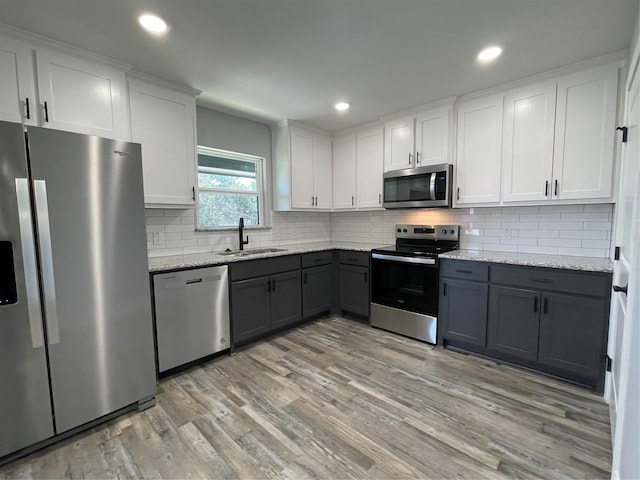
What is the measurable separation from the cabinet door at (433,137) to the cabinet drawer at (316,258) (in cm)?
148

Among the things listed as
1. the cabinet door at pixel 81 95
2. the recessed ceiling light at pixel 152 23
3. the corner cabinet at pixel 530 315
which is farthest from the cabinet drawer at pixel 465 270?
the cabinet door at pixel 81 95

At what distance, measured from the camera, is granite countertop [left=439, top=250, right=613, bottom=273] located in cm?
213

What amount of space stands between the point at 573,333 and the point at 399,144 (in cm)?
239

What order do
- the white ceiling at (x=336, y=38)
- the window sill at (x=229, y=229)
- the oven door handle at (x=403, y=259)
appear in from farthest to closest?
the window sill at (x=229, y=229)
the oven door handle at (x=403, y=259)
the white ceiling at (x=336, y=38)

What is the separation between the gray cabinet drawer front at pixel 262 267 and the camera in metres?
2.77

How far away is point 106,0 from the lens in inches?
62.4

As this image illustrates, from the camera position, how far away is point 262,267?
2977 millimetres

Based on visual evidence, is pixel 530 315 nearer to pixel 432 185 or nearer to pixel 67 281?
pixel 432 185

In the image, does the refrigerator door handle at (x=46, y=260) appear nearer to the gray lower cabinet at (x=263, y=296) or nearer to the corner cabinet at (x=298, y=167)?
the gray lower cabinet at (x=263, y=296)

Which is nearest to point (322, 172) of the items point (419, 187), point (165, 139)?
point (419, 187)

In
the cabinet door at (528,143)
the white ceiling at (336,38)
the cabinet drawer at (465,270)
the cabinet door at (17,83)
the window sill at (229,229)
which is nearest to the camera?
the white ceiling at (336,38)

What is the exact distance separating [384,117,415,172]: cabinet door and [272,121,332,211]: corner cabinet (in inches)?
36.6

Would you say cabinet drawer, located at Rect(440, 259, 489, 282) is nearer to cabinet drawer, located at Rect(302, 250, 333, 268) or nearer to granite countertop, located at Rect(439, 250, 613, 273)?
granite countertop, located at Rect(439, 250, 613, 273)

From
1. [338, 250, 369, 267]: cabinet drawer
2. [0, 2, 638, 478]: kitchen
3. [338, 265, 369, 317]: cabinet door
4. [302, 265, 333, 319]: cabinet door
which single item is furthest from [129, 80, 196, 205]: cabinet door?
[338, 265, 369, 317]: cabinet door
